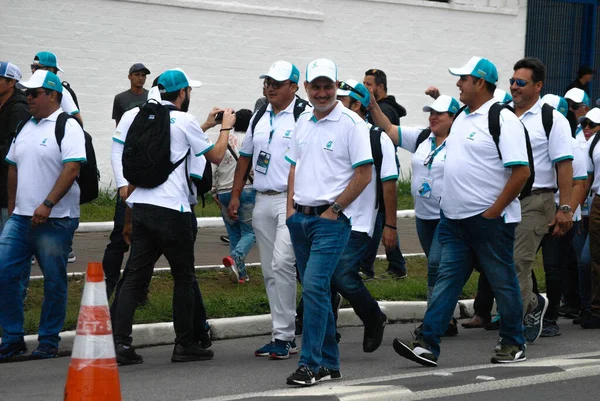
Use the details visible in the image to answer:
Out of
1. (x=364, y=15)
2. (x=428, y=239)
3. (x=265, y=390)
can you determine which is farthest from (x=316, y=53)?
(x=265, y=390)

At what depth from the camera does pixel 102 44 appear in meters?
16.2

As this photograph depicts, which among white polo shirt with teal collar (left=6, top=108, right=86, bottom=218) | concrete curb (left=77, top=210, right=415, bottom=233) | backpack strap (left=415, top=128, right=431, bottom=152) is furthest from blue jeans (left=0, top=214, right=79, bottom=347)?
concrete curb (left=77, top=210, right=415, bottom=233)

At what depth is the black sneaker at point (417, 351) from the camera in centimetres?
758

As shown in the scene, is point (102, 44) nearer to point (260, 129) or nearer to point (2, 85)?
point (2, 85)

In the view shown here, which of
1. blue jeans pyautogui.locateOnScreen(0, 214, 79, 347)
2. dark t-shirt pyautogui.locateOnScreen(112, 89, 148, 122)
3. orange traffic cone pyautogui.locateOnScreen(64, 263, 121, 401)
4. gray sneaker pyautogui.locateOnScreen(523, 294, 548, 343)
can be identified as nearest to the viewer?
orange traffic cone pyautogui.locateOnScreen(64, 263, 121, 401)

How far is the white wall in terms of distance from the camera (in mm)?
15969

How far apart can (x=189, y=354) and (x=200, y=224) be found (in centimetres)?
707

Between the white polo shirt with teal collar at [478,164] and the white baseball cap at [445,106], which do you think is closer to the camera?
the white polo shirt with teal collar at [478,164]

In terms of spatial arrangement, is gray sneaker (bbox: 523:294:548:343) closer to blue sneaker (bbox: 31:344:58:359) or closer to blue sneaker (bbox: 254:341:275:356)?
blue sneaker (bbox: 254:341:275:356)

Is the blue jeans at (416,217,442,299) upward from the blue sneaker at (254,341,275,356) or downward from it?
upward

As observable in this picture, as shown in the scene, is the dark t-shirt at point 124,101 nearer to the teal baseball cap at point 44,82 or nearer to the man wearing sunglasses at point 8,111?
the man wearing sunglasses at point 8,111

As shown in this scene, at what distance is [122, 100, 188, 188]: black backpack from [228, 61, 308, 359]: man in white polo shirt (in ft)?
2.64

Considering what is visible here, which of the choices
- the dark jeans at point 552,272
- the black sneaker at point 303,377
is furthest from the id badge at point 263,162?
the dark jeans at point 552,272

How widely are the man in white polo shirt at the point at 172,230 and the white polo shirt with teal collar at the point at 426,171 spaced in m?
1.89
